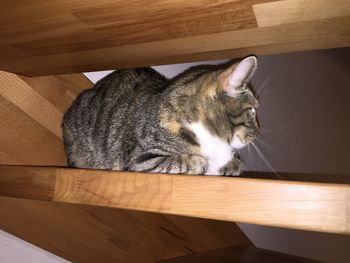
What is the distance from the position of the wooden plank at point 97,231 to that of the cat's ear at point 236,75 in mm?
634

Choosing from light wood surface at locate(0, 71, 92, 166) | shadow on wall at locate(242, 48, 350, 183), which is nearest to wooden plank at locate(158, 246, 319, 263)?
shadow on wall at locate(242, 48, 350, 183)

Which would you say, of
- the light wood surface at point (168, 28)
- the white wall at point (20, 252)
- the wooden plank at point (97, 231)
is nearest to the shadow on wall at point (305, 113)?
the wooden plank at point (97, 231)

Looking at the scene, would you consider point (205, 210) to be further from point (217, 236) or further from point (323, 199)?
point (217, 236)

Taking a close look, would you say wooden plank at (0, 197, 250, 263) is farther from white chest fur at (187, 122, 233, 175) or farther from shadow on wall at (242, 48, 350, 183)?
shadow on wall at (242, 48, 350, 183)

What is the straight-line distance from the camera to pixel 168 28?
2.32 ft

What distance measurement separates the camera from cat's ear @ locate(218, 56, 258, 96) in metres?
0.89

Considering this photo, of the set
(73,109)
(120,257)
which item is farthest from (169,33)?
(120,257)

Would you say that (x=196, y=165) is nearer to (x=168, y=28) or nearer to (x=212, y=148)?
(x=212, y=148)

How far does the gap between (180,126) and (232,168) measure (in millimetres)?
245

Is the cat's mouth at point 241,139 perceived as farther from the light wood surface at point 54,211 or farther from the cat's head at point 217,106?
the light wood surface at point 54,211

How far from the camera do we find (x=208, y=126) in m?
1.05

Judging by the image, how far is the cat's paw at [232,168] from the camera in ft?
3.69

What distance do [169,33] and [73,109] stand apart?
0.75 meters

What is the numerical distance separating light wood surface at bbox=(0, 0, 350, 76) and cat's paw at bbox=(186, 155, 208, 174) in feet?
0.87
